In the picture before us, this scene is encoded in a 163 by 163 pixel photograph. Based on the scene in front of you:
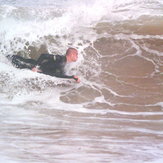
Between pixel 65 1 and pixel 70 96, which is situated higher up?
pixel 65 1

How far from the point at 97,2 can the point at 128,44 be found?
1.85 meters

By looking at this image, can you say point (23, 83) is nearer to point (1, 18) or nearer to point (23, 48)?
point (23, 48)

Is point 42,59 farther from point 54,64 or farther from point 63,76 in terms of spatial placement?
point 63,76

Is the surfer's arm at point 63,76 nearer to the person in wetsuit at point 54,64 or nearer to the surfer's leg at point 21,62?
the person in wetsuit at point 54,64

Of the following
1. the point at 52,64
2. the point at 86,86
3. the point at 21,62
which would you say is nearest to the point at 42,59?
the point at 52,64

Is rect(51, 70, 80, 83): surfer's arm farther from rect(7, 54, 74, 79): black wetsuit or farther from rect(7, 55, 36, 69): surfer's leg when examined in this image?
rect(7, 55, 36, 69): surfer's leg

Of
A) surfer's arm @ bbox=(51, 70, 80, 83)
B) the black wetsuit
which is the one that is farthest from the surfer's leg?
surfer's arm @ bbox=(51, 70, 80, 83)

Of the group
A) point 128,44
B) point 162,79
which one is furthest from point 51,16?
point 162,79

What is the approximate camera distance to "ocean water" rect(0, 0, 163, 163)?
365cm

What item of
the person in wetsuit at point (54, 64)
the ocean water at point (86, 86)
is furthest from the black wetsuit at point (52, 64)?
the ocean water at point (86, 86)

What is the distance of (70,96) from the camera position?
15.5 ft

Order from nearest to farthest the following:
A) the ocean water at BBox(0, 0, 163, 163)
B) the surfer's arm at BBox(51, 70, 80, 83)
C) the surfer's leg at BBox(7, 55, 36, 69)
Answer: the ocean water at BBox(0, 0, 163, 163), the surfer's arm at BBox(51, 70, 80, 83), the surfer's leg at BBox(7, 55, 36, 69)

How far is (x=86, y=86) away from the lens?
4887 mm

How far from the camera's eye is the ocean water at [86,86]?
365cm
